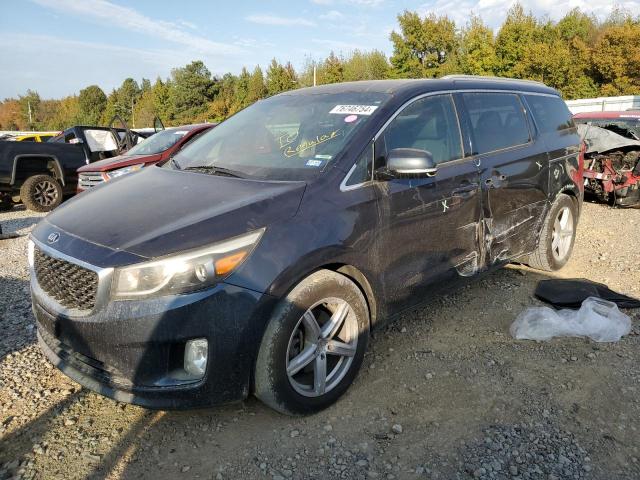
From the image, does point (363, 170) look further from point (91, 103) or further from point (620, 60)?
point (91, 103)

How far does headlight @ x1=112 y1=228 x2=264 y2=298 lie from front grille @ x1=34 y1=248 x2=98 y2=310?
165 millimetres

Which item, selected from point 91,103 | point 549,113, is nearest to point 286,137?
point 549,113

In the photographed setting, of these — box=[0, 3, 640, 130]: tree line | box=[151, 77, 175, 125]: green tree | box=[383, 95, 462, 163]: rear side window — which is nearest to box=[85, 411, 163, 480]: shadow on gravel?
box=[383, 95, 462, 163]: rear side window

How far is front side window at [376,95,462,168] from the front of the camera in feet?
10.5

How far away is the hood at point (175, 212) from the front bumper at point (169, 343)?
27cm

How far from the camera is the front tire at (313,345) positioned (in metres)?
2.47

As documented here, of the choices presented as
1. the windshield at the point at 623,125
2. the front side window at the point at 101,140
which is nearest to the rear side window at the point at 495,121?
the windshield at the point at 623,125

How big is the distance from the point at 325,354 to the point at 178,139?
7.29 m

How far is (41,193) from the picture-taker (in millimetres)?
9969

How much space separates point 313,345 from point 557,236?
3421 mm

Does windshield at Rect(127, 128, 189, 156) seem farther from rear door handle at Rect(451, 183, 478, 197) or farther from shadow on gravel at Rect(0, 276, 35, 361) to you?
rear door handle at Rect(451, 183, 478, 197)

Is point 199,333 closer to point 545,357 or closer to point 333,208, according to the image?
point 333,208

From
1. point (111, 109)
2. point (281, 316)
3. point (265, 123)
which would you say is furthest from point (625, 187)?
point (111, 109)

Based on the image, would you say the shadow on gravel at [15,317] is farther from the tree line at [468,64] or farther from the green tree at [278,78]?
the green tree at [278,78]
